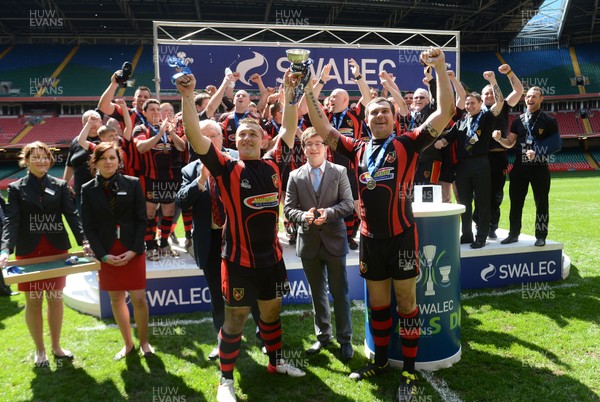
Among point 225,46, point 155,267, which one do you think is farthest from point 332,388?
point 225,46

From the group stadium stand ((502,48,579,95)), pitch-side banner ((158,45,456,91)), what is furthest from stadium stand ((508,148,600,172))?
pitch-side banner ((158,45,456,91))

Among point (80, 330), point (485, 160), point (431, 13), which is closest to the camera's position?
point (80, 330)

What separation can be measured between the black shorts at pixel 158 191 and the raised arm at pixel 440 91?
154 inches

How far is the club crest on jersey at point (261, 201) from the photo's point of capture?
3350 millimetres

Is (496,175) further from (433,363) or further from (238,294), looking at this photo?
(238,294)

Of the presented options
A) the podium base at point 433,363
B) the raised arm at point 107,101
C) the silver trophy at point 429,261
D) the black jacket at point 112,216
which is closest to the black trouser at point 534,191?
the podium base at point 433,363

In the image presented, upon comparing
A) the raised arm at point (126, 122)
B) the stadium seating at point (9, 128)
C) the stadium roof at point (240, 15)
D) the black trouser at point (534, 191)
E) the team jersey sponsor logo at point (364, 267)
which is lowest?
the team jersey sponsor logo at point (364, 267)

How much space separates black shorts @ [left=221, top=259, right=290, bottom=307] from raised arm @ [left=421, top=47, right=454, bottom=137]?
1640 mm

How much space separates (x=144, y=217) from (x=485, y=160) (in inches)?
175

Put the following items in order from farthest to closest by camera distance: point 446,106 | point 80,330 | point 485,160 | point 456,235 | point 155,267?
point 485,160 < point 155,267 < point 80,330 < point 456,235 < point 446,106

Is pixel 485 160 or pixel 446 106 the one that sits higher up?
pixel 446 106

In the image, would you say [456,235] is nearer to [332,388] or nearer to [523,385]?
[523,385]

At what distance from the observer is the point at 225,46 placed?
30.7 feet

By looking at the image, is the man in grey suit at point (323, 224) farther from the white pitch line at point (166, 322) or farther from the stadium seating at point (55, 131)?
the stadium seating at point (55, 131)
